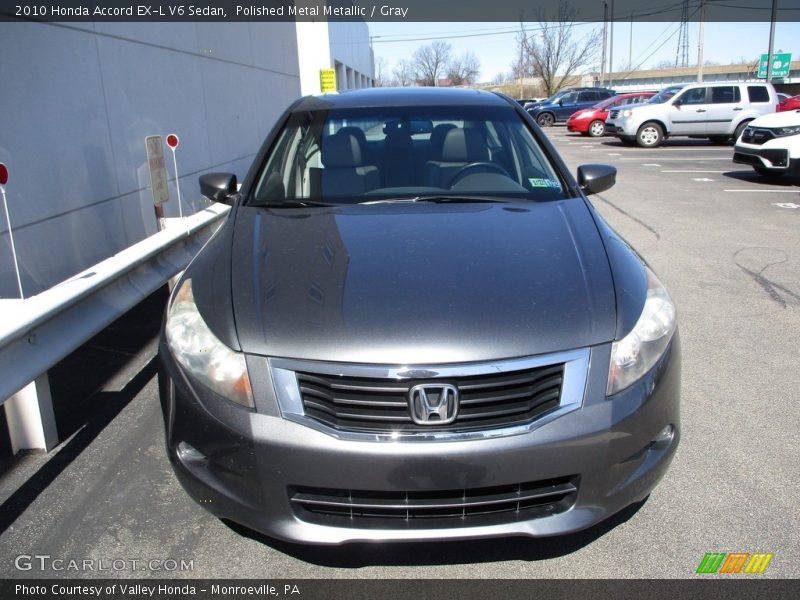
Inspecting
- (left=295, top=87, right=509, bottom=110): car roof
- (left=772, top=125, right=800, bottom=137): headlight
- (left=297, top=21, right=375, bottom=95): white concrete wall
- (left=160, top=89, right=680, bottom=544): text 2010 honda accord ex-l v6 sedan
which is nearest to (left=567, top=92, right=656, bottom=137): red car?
(left=297, top=21, right=375, bottom=95): white concrete wall

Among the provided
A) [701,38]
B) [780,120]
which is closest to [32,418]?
[780,120]

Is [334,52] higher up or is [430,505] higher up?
[334,52]

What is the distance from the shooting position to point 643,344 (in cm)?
233

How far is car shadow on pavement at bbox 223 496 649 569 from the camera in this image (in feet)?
8.05

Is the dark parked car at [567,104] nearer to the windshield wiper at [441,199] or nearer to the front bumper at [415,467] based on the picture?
the windshield wiper at [441,199]

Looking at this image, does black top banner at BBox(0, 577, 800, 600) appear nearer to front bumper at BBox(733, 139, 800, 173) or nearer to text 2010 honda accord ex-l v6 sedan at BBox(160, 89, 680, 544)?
text 2010 honda accord ex-l v6 sedan at BBox(160, 89, 680, 544)

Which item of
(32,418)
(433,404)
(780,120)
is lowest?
(32,418)

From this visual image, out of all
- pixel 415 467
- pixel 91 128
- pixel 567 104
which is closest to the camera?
pixel 415 467

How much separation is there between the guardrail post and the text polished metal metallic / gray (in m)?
1.99

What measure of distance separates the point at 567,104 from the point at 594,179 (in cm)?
3037

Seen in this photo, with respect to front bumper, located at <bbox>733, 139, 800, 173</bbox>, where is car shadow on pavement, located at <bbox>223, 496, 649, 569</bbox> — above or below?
below

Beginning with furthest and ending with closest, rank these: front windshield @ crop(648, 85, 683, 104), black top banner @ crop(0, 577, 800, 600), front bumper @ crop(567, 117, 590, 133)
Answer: front bumper @ crop(567, 117, 590, 133) → front windshield @ crop(648, 85, 683, 104) → black top banner @ crop(0, 577, 800, 600)

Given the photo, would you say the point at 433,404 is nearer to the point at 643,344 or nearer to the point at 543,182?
the point at 643,344

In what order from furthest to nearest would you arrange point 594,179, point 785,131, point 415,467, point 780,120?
point 780,120 < point 785,131 < point 594,179 < point 415,467
